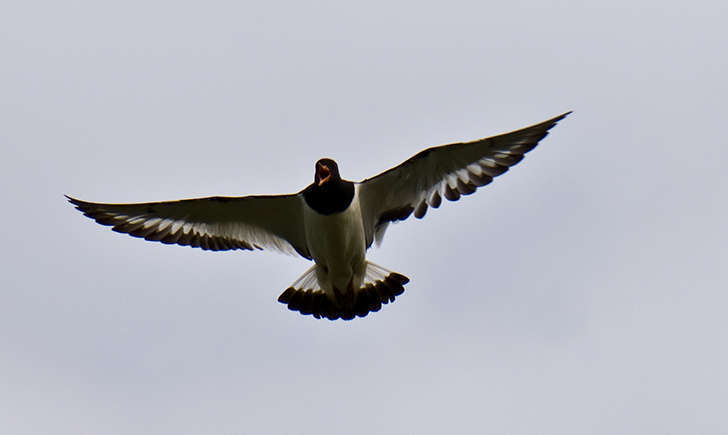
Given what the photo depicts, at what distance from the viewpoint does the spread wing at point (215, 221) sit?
40.9ft

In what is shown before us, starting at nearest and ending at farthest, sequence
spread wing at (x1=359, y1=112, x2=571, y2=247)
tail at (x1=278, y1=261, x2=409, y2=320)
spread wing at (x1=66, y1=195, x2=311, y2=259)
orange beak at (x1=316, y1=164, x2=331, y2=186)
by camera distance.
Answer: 1. spread wing at (x1=359, y1=112, x2=571, y2=247)
2. orange beak at (x1=316, y1=164, x2=331, y2=186)
3. spread wing at (x1=66, y1=195, x2=311, y2=259)
4. tail at (x1=278, y1=261, x2=409, y2=320)

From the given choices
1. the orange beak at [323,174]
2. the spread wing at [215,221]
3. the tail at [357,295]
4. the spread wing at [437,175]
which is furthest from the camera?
the tail at [357,295]

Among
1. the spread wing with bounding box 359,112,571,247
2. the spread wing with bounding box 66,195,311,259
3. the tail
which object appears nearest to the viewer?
the spread wing with bounding box 359,112,571,247

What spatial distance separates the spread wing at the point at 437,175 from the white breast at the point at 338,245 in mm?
267

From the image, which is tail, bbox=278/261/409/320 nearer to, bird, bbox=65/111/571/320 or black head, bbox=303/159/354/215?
bird, bbox=65/111/571/320

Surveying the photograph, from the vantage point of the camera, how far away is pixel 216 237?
42.3 feet

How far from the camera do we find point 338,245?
12.0 metres

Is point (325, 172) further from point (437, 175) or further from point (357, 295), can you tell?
point (357, 295)

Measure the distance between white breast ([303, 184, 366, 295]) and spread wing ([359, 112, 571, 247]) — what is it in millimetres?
267

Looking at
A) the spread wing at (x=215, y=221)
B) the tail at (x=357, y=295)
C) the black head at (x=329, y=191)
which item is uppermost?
the spread wing at (x=215, y=221)

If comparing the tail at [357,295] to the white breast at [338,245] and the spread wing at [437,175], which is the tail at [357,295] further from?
the spread wing at [437,175]

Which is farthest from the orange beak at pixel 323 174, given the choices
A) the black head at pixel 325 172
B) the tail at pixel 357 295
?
the tail at pixel 357 295

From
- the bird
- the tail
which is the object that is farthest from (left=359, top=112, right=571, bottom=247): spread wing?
the tail

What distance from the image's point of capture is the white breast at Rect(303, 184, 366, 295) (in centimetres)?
1185
